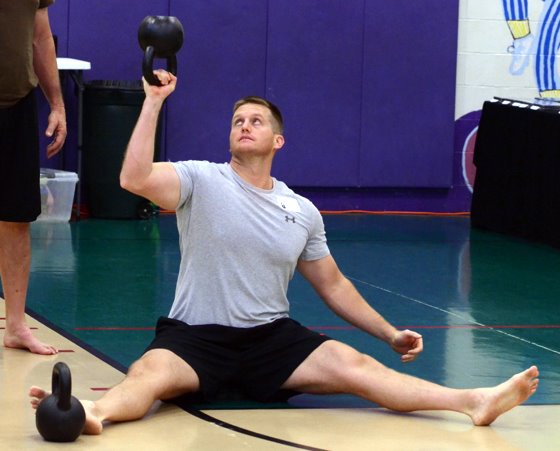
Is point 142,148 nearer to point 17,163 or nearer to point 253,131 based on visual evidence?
point 253,131

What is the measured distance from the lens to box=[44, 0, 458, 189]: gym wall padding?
960cm

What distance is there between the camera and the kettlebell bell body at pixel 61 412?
3549 millimetres

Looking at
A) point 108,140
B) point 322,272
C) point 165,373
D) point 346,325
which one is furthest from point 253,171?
point 108,140

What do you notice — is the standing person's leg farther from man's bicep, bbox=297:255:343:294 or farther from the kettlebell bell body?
the kettlebell bell body

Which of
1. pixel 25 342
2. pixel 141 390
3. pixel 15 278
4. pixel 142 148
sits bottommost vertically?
pixel 25 342

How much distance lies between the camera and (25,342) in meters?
4.86

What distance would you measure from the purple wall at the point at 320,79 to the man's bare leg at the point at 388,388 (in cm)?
574

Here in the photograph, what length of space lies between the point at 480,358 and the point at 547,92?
19.2ft

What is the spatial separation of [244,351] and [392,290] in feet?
9.02

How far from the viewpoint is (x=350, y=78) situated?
10180 mm

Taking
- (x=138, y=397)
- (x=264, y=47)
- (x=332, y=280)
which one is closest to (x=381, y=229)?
(x=264, y=47)

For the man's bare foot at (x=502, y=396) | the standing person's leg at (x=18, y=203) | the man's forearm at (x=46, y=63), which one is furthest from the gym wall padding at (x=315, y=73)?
the man's bare foot at (x=502, y=396)

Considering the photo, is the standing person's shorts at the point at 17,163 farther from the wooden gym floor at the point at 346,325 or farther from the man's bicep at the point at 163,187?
the man's bicep at the point at 163,187

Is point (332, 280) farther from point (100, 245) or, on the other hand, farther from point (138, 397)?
point (100, 245)
